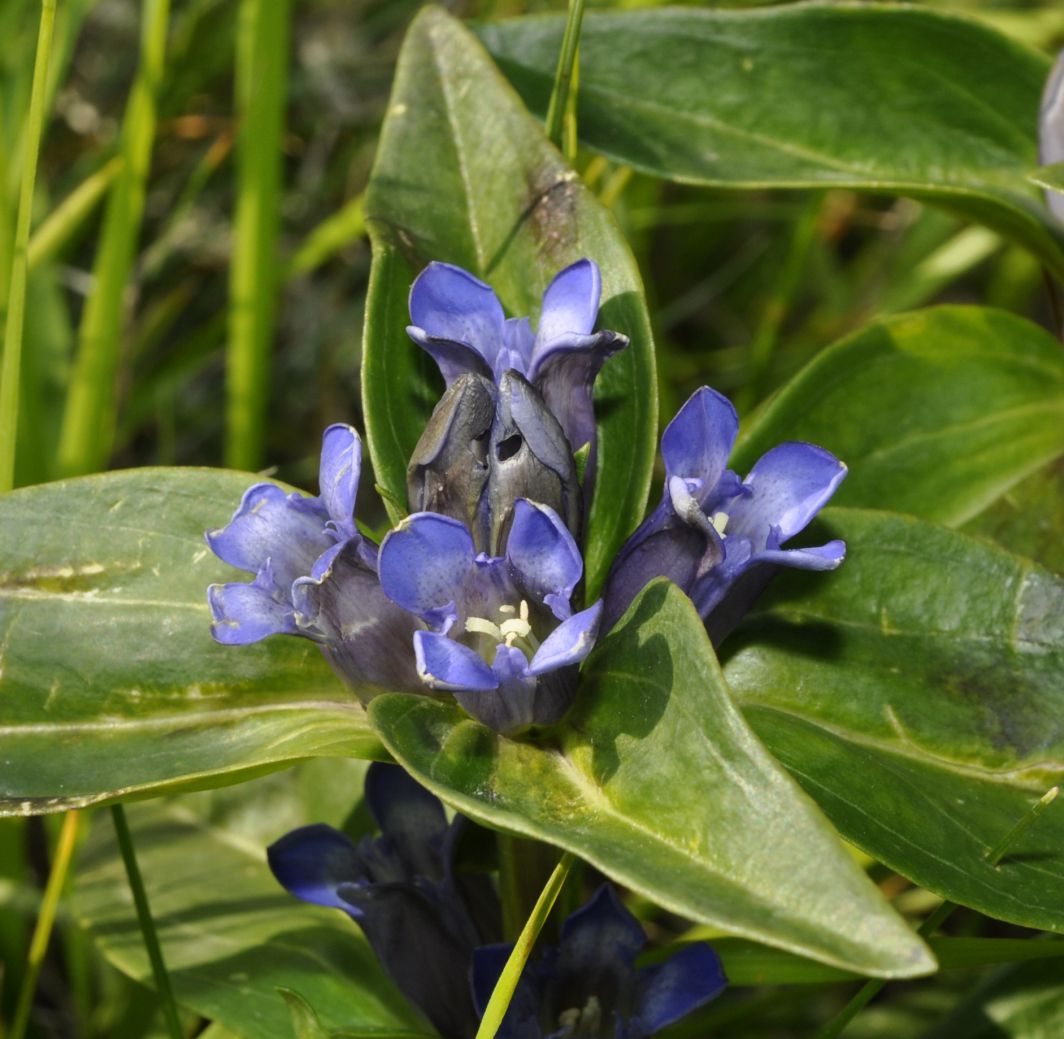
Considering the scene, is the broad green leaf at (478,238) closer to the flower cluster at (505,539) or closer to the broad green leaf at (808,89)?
the flower cluster at (505,539)

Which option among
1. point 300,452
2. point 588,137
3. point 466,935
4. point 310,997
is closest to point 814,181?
point 588,137

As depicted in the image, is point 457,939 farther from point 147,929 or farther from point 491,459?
point 491,459

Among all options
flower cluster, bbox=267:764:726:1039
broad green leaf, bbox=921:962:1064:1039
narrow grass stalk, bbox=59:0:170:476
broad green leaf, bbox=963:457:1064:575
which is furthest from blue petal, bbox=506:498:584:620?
narrow grass stalk, bbox=59:0:170:476

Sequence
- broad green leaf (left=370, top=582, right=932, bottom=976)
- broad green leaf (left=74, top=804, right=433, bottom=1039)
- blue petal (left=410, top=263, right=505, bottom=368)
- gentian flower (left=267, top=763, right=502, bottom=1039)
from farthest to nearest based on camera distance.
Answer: broad green leaf (left=74, top=804, right=433, bottom=1039), gentian flower (left=267, top=763, right=502, bottom=1039), blue petal (left=410, top=263, right=505, bottom=368), broad green leaf (left=370, top=582, right=932, bottom=976)

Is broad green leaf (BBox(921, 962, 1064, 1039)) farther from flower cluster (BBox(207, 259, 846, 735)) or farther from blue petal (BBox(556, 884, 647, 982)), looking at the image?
flower cluster (BBox(207, 259, 846, 735))

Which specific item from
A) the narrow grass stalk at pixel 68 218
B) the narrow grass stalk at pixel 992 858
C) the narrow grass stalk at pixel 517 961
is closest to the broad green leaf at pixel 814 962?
the narrow grass stalk at pixel 992 858

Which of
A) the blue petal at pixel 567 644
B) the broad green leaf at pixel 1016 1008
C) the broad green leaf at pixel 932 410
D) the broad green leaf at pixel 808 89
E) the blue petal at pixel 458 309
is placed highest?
the broad green leaf at pixel 808 89
